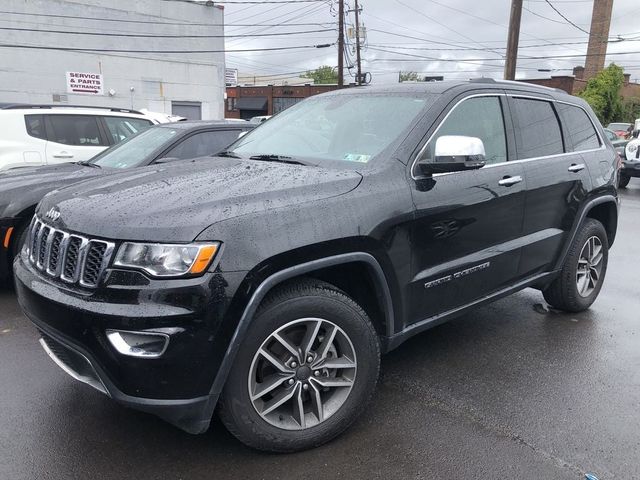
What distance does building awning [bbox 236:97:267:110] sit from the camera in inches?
1949

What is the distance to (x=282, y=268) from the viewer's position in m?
2.49

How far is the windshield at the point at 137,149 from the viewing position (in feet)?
18.1

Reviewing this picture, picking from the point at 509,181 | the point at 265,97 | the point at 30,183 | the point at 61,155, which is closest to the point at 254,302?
the point at 509,181

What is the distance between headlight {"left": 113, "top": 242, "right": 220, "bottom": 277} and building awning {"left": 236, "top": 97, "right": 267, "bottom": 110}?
48658mm

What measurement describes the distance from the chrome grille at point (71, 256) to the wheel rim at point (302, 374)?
795 mm

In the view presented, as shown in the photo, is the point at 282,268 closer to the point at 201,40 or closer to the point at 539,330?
the point at 539,330

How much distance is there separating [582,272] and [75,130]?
21.8 ft

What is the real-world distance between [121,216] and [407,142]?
5.31ft

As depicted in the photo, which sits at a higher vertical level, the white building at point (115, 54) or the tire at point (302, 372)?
the white building at point (115, 54)

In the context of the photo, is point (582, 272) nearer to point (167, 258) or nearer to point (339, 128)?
point (339, 128)

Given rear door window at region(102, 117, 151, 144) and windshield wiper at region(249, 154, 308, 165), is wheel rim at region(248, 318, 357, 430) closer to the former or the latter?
windshield wiper at region(249, 154, 308, 165)

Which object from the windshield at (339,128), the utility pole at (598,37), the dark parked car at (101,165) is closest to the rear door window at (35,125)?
the dark parked car at (101,165)

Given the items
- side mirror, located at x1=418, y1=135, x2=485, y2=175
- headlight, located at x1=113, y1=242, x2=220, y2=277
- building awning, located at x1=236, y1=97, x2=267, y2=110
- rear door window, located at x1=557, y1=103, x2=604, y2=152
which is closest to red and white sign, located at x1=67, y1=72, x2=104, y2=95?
rear door window, located at x1=557, y1=103, x2=604, y2=152

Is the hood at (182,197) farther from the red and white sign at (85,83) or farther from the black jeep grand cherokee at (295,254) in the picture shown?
the red and white sign at (85,83)
